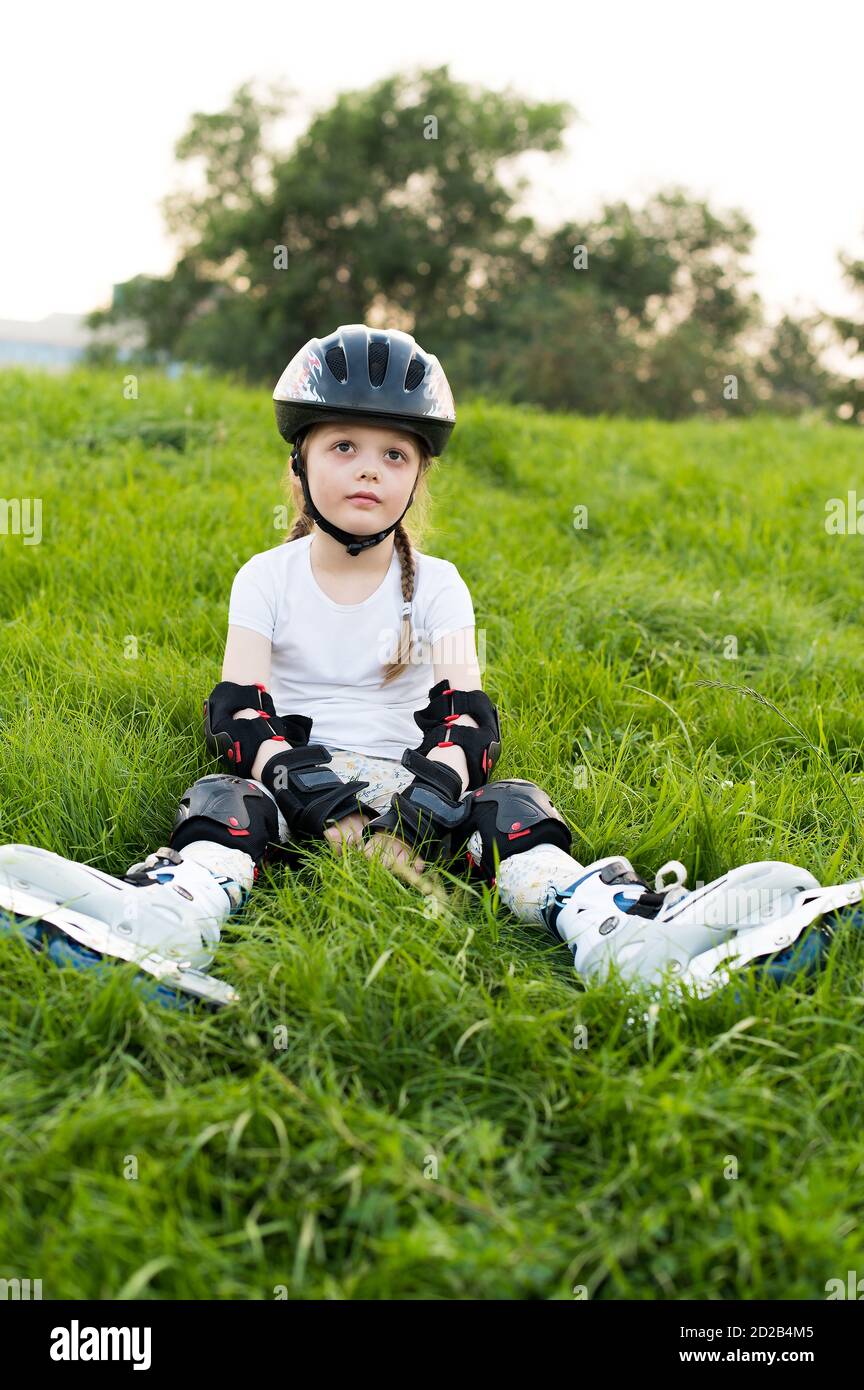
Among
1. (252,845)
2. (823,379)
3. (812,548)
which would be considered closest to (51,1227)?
(252,845)

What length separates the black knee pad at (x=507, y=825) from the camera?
2635 millimetres

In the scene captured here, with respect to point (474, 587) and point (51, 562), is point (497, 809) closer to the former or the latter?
point (474, 587)

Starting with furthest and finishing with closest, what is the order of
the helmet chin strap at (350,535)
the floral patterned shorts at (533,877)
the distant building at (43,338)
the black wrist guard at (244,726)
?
the distant building at (43,338)
the helmet chin strap at (350,535)
the black wrist guard at (244,726)
the floral patterned shorts at (533,877)

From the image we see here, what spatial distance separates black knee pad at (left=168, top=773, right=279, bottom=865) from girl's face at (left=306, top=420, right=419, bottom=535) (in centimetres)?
76

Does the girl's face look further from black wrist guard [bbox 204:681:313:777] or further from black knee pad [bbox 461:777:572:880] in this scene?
black knee pad [bbox 461:777:572:880]

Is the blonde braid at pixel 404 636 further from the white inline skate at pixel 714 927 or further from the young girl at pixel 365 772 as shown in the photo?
the white inline skate at pixel 714 927

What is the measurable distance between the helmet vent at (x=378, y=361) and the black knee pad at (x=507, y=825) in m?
1.11

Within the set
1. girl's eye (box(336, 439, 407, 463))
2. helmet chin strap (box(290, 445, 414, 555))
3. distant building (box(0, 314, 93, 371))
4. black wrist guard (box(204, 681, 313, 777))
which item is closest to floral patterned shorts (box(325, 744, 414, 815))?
black wrist guard (box(204, 681, 313, 777))

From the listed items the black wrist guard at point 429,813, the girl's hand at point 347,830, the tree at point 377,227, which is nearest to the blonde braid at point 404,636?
the black wrist guard at point 429,813

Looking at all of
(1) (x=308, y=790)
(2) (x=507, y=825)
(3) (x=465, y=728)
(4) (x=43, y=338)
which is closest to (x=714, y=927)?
(2) (x=507, y=825)

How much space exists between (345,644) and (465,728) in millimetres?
468

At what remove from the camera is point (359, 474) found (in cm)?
298

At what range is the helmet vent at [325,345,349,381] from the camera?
9.74 feet

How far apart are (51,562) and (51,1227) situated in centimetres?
326
